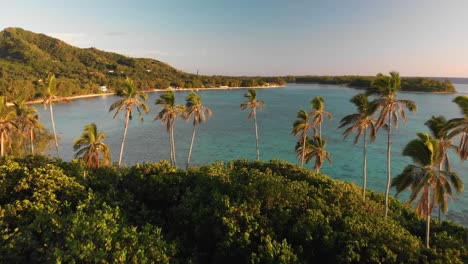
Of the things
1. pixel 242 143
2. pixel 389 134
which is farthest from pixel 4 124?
pixel 242 143

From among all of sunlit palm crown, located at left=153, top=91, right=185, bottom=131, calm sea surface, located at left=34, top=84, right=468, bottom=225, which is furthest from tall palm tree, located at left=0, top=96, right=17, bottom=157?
calm sea surface, located at left=34, top=84, right=468, bottom=225

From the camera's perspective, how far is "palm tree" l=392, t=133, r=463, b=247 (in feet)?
57.5

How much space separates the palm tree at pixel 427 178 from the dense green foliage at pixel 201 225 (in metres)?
2.22

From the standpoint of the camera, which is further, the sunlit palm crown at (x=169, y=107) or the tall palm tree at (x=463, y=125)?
the sunlit palm crown at (x=169, y=107)

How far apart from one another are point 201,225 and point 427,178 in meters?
12.8

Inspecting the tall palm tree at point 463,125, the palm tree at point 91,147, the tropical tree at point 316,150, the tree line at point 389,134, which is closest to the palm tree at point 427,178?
the tree line at point 389,134

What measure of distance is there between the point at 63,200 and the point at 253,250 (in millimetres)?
11666

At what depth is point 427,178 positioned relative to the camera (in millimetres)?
17641

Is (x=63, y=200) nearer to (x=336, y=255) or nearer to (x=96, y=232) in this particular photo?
(x=96, y=232)

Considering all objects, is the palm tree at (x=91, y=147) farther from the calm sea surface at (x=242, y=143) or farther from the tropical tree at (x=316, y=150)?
the calm sea surface at (x=242, y=143)

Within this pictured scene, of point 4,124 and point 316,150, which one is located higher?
point 4,124

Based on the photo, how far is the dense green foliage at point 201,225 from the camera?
13359mm

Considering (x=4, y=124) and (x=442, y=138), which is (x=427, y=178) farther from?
(x=4, y=124)

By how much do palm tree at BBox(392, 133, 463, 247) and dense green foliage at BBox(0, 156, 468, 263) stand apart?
2.22 metres
